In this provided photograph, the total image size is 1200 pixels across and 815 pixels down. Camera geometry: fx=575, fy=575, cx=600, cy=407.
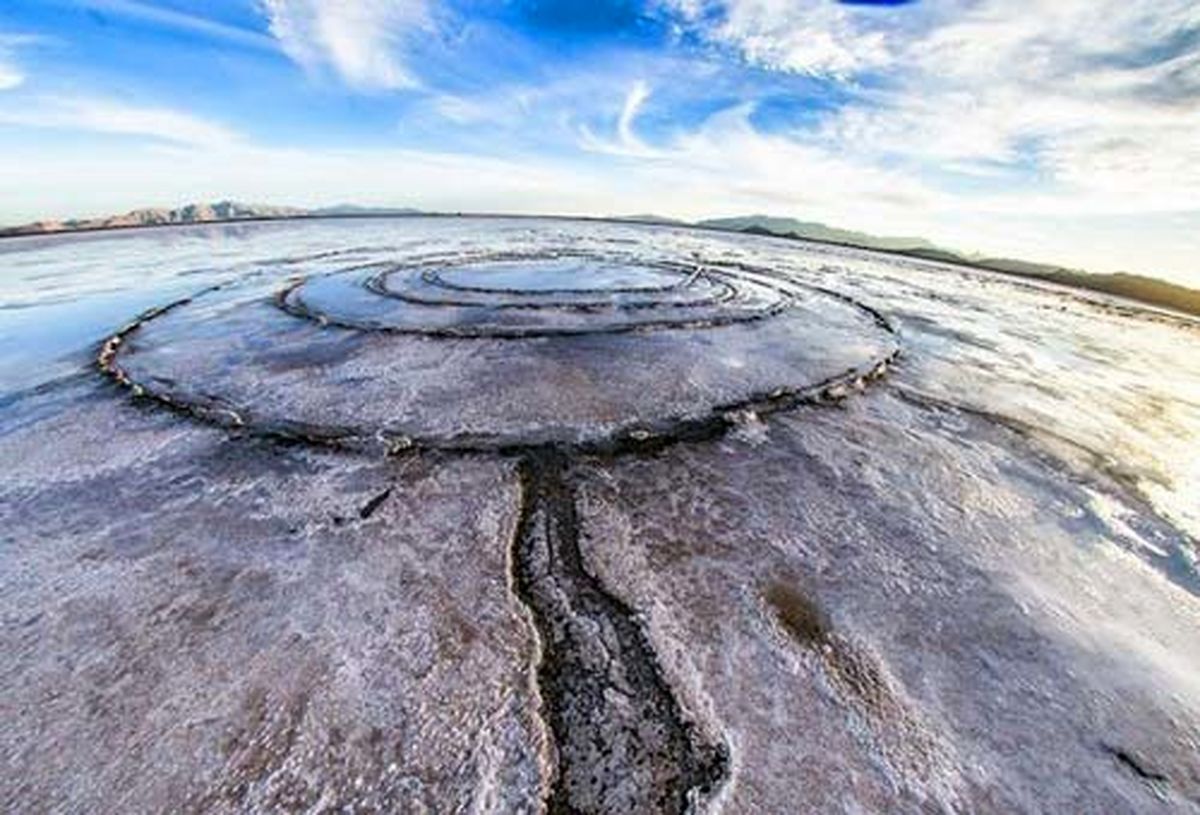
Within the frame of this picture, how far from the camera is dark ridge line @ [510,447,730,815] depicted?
1437 millimetres

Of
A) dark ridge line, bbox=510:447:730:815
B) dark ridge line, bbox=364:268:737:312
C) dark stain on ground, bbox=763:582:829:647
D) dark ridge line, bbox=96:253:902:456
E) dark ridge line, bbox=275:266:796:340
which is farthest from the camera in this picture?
dark ridge line, bbox=364:268:737:312

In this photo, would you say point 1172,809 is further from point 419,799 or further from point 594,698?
point 419,799

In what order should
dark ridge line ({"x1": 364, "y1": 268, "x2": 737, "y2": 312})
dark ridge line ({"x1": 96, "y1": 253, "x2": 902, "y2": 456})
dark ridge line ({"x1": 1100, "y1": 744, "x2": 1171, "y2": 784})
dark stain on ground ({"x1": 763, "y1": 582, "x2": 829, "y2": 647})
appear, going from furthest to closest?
dark ridge line ({"x1": 364, "y1": 268, "x2": 737, "y2": 312}) < dark ridge line ({"x1": 96, "y1": 253, "x2": 902, "y2": 456}) < dark stain on ground ({"x1": 763, "y1": 582, "x2": 829, "y2": 647}) < dark ridge line ({"x1": 1100, "y1": 744, "x2": 1171, "y2": 784})

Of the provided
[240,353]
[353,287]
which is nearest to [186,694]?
[240,353]

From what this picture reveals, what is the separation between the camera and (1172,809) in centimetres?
147

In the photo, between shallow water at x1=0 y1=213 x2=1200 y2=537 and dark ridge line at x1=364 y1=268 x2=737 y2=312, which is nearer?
shallow water at x1=0 y1=213 x2=1200 y2=537

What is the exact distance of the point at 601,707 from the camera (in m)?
1.66

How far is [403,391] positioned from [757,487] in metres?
2.49

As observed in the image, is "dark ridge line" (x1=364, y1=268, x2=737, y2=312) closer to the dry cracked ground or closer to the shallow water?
the shallow water

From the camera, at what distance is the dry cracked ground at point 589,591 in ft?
4.93

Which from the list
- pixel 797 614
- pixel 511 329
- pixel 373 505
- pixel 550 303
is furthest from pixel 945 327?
pixel 373 505

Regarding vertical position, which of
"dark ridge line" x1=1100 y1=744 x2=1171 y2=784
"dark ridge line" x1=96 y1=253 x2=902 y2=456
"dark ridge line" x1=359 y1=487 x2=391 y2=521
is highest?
"dark ridge line" x1=96 y1=253 x2=902 y2=456

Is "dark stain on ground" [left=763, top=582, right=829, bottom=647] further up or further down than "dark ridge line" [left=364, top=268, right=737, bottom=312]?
further down

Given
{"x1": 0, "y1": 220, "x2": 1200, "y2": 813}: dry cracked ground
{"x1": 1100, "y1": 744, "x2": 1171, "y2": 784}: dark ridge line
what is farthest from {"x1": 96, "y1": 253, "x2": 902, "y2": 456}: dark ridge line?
{"x1": 1100, "y1": 744, "x2": 1171, "y2": 784}: dark ridge line
